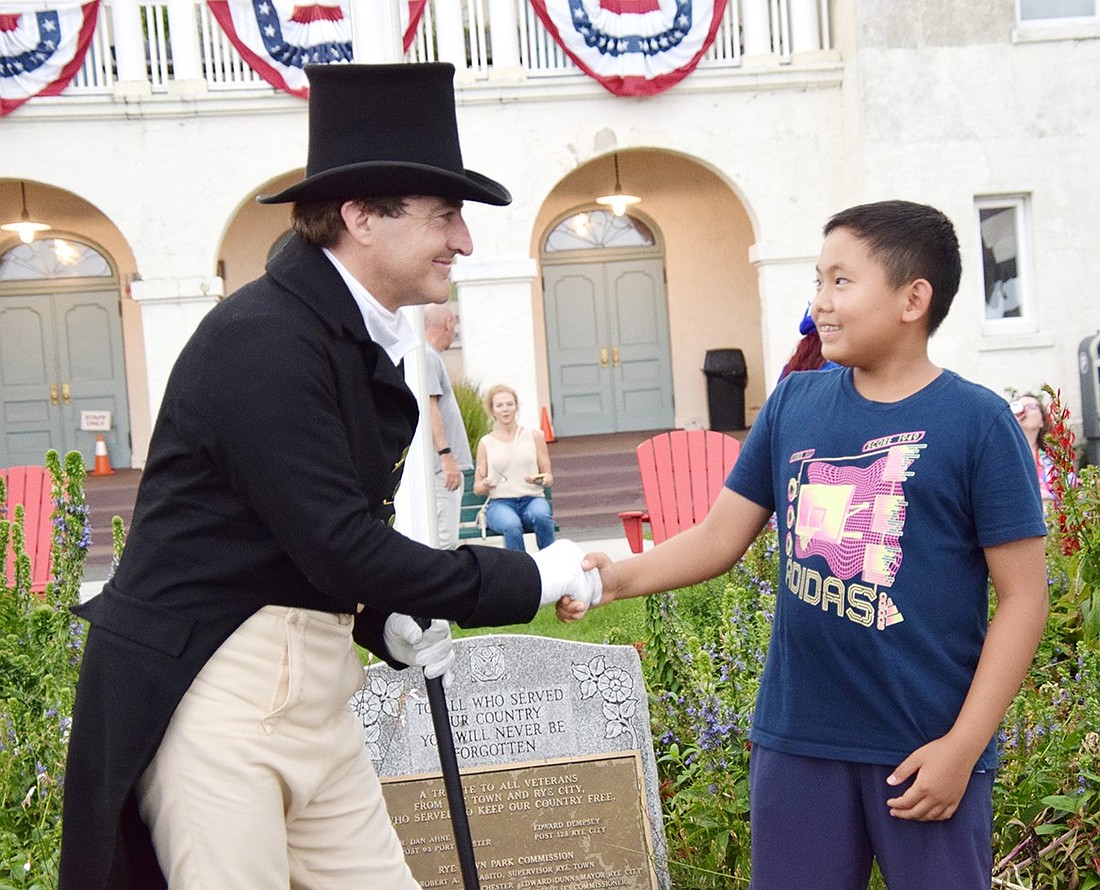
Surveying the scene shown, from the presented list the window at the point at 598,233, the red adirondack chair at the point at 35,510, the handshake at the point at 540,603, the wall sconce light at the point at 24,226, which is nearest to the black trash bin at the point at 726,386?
the window at the point at 598,233

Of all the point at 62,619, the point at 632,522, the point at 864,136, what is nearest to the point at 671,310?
the point at 864,136

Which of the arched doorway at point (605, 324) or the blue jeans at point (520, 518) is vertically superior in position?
the arched doorway at point (605, 324)

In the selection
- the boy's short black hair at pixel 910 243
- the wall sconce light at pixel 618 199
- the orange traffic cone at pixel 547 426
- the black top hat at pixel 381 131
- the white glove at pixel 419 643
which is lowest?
the white glove at pixel 419 643

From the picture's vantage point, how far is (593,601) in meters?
2.53

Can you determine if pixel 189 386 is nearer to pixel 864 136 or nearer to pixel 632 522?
pixel 632 522

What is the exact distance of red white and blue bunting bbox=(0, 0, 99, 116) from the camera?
40.3 feet

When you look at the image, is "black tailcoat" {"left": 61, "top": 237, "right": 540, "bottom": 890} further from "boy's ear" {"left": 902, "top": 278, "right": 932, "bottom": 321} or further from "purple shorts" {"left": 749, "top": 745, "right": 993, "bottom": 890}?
"boy's ear" {"left": 902, "top": 278, "right": 932, "bottom": 321}

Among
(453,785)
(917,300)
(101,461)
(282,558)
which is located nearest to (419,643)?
(453,785)

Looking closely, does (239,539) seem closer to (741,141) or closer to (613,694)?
(613,694)

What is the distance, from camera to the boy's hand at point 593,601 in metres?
2.48

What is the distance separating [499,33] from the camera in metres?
Result: 13.1

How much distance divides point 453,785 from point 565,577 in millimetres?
596

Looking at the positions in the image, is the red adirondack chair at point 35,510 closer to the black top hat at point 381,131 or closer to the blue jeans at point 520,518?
the blue jeans at point 520,518

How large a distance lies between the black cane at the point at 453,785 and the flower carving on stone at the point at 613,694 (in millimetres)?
968
